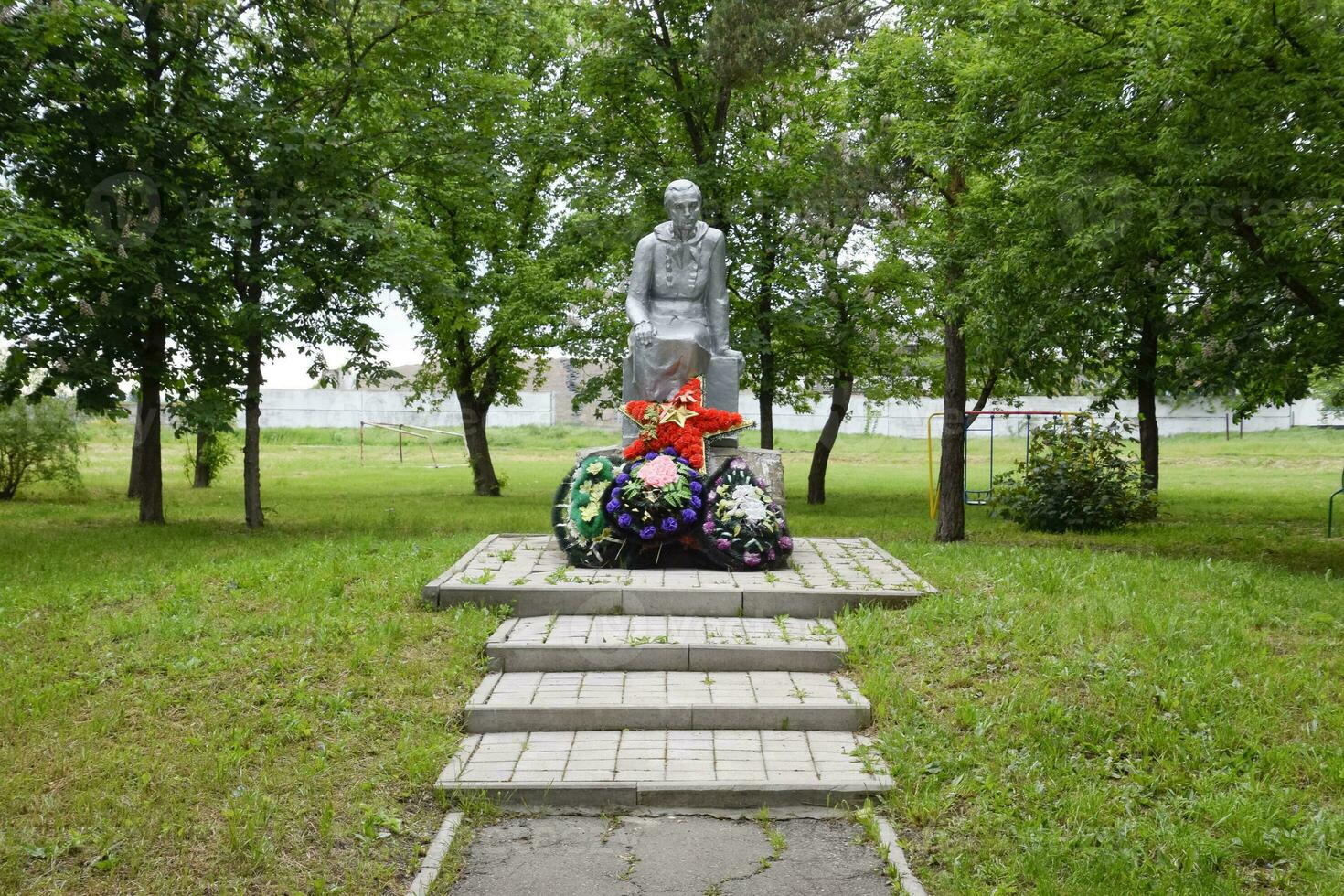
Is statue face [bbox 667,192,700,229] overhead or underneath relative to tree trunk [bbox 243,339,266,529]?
overhead

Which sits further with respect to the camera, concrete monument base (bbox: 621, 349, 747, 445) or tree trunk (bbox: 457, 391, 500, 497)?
tree trunk (bbox: 457, 391, 500, 497)

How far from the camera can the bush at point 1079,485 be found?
14.2 meters

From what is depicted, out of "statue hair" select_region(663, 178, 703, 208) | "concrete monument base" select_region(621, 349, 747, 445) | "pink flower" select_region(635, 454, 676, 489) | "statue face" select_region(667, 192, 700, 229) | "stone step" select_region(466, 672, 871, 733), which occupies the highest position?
"statue hair" select_region(663, 178, 703, 208)

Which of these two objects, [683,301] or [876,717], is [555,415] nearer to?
[683,301]

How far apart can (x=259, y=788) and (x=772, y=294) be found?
44.7 ft

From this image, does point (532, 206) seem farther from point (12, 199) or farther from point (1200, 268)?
point (1200, 268)

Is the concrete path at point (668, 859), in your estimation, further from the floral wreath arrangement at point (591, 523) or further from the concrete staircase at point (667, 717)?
the floral wreath arrangement at point (591, 523)

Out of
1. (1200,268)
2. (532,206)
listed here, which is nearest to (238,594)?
(1200,268)

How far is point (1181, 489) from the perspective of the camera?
22016mm

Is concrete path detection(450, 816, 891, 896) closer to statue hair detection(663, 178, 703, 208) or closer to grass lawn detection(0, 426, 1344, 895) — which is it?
grass lawn detection(0, 426, 1344, 895)

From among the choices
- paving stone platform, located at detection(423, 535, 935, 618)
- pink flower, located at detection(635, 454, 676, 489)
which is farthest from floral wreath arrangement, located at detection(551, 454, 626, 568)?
pink flower, located at detection(635, 454, 676, 489)

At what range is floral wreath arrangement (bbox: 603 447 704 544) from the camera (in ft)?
24.0

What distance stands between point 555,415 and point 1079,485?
3121cm

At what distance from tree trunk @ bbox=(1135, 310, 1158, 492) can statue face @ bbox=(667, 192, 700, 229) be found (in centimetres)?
777
